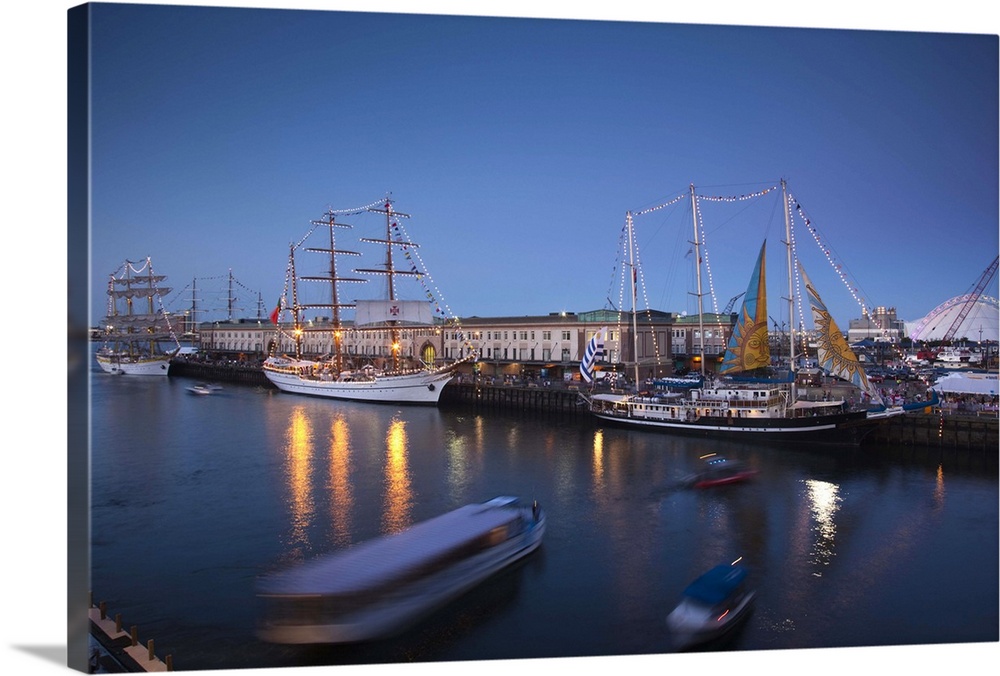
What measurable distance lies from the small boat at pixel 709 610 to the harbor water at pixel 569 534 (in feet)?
0.56

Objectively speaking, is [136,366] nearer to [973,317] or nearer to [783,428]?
[783,428]

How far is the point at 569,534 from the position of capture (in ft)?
30.5

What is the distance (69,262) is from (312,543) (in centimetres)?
494

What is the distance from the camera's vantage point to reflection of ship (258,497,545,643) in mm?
6008

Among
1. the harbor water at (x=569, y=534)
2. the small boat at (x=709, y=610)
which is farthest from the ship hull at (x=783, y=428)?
the small boat at (x=709, y=610)

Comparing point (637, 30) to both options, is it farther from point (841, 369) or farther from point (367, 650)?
point (841, 369)

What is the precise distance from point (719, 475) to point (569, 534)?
427 cm

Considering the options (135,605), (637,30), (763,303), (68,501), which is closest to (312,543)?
(135,605)

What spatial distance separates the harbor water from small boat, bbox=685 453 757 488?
29cm

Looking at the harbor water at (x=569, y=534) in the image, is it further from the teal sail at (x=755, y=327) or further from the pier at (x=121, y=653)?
Result: the teal sail at (x=755, y=327)

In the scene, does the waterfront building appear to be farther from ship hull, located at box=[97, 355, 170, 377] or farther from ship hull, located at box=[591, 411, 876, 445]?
ship hull, located at box=[97, 355, 170, 377]

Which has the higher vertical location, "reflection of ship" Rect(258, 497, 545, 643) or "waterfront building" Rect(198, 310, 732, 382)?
A: "waterfront building" Rect(198, 310, 732, 382)

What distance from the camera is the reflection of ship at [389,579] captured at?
601 centimetres

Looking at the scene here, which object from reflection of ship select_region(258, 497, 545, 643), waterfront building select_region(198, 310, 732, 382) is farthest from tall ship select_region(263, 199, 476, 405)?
reflection of ship select_region(258, 497, 545, 643)
